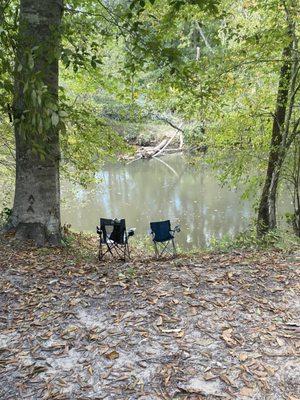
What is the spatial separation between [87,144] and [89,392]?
535cm

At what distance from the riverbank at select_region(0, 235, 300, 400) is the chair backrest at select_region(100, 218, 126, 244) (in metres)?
1.34

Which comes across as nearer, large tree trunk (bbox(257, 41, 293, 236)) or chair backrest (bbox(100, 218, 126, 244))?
chair backrest (bbox(100, 218, 126, 244))

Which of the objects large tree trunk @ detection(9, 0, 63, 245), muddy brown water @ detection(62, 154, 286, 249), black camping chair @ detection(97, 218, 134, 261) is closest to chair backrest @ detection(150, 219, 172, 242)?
black camping chair @ detection(97, 218, 134, 261)

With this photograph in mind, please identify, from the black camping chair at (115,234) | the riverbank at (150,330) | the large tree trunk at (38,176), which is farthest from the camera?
the black camping chair at (115,234)

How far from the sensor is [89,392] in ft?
7.71

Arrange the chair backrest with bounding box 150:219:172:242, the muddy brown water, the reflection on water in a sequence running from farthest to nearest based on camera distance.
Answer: the reflection on water → the muddy brown water → the chair backrest with bounding box 150:219:172:242

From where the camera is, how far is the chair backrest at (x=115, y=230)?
578cm

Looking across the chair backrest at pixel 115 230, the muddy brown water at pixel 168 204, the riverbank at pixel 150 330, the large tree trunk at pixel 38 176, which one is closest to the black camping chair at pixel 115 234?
the chair backrest at pixel 115 230

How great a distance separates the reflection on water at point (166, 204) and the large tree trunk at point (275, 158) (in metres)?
2.49

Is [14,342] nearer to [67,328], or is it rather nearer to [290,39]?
[67,328]

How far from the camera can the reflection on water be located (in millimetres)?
11805

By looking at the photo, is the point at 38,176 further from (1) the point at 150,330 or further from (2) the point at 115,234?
(1) the point at 150,330

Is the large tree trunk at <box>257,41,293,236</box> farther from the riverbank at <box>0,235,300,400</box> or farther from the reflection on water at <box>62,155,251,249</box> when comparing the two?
the riverbank at <box>0,235,300,400</box>

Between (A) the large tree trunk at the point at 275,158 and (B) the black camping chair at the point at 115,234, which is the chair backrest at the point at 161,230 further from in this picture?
(A) the large tree trunk at the point at 275,158
